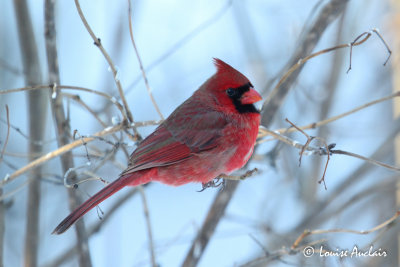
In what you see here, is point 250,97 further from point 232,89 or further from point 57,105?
point 57,105

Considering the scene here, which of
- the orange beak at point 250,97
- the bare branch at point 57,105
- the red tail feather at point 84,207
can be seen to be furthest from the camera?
the orange beak at point 250,97

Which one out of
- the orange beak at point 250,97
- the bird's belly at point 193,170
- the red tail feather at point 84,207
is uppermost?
the orange beak at point 250,97

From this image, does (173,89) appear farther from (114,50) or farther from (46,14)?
(46,14)

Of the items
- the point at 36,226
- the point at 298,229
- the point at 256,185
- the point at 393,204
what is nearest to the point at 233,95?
the point at 298,229

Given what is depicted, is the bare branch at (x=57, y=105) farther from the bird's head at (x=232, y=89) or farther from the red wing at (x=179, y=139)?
the bird's head at (x=232, y=89)

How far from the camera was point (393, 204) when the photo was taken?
3.45 metres

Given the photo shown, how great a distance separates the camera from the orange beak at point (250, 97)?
253 cm

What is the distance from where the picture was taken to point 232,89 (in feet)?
8.58

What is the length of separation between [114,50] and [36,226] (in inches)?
55.6

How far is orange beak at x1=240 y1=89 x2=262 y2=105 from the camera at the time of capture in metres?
2.53

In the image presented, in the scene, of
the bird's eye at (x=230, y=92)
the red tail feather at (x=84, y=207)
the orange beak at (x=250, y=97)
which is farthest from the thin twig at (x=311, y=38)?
the red tail feather at (x=84, y=207)

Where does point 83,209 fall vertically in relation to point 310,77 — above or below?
below

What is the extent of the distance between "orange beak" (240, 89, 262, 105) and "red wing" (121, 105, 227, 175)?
140 mm

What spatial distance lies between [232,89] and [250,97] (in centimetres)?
12
